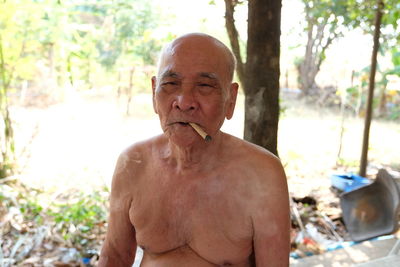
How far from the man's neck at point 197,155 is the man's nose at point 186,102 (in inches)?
7.6

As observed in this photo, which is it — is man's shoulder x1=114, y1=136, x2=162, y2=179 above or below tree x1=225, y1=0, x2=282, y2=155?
below

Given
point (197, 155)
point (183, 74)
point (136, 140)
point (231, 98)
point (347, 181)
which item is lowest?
point (347, 181)

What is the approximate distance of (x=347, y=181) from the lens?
551 cm

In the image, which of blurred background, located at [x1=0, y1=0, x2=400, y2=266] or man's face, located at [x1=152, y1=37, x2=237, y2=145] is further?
blurred background, located at [x1=0, y1=0, x2=400, y2=266]

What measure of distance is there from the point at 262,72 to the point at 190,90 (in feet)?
3.77

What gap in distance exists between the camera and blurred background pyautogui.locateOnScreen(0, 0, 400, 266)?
4.07m

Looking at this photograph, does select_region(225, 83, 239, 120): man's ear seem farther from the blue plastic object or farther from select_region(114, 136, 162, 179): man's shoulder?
the blue plastic object

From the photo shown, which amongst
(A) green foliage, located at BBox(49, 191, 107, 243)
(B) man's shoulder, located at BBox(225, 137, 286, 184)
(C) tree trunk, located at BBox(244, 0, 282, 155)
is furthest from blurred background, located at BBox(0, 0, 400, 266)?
(B) man's shoulder, located at BBox(225, 137, 286, 184)

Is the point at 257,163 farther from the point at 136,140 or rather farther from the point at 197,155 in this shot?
the point at 136,140

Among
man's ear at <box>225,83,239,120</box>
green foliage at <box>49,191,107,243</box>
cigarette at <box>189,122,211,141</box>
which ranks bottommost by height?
green foliage at <box>49,191,107,243</box>

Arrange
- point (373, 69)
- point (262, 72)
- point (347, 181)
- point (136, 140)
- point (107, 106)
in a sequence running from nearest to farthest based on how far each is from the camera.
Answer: point (262, 72)
point (136, 140)
point (373, 69)
point (347, 181)
point (107, 106)

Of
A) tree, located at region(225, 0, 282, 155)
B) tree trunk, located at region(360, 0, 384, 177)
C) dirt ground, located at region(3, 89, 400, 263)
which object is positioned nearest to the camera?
tree, located at region(225, 0, 282, 155)

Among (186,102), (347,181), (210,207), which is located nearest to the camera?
(186,102)

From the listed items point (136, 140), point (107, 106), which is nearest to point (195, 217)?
point (136, 140)
